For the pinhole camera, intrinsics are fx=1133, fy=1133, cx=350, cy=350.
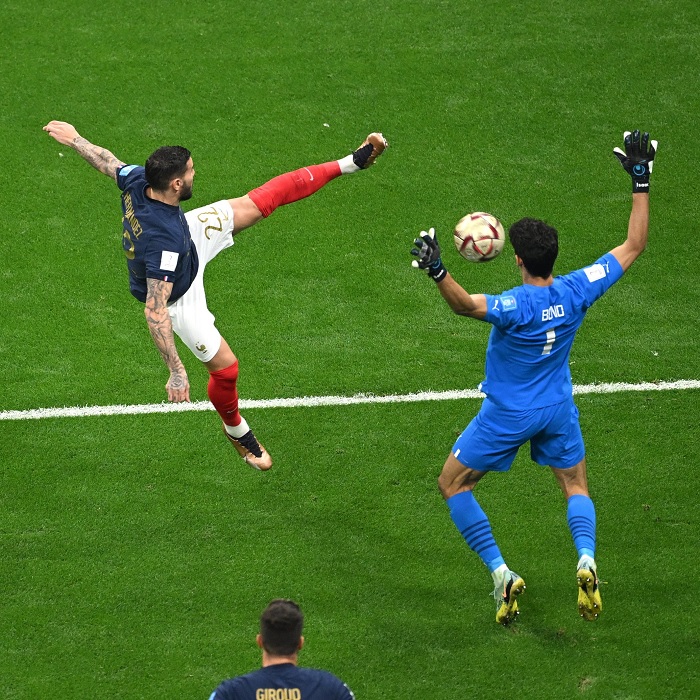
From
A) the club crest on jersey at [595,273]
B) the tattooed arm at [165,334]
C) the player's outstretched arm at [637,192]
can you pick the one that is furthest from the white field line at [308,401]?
the club crest on jersey at [595,273]

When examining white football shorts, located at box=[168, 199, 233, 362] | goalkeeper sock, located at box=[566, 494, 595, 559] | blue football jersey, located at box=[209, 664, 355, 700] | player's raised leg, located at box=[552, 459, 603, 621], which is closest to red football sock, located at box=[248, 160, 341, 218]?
white football shorts, located at box=[168, 199, 233, 362]

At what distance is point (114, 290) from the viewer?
1016cm

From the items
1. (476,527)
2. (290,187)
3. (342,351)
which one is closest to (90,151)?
(290,187)

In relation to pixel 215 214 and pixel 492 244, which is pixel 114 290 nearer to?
pixel 215 214

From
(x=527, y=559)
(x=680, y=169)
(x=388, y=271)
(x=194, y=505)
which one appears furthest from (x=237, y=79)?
(x=527, y=559)

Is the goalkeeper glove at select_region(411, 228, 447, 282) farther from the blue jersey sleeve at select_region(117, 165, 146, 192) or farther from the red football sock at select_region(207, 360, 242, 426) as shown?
the blue jersey sleeve at select_region(117, 165, 146, 192)

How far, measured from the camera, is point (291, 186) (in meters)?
8.21

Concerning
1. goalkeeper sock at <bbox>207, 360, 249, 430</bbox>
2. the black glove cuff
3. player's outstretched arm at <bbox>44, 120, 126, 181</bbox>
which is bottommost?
goalkeeper sock at <bbox>207, 360, 249, 430</bbox>

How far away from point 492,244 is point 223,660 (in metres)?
2.95

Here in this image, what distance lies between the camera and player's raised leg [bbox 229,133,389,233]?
8102 millimetres

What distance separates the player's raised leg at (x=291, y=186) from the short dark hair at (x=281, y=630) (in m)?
3.96

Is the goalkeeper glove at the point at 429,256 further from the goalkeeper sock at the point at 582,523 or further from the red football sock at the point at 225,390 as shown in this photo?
the red football sock at the point at 225,390

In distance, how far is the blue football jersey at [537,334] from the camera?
636 centimetres

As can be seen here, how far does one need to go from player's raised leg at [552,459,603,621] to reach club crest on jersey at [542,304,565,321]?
1.02 metres
